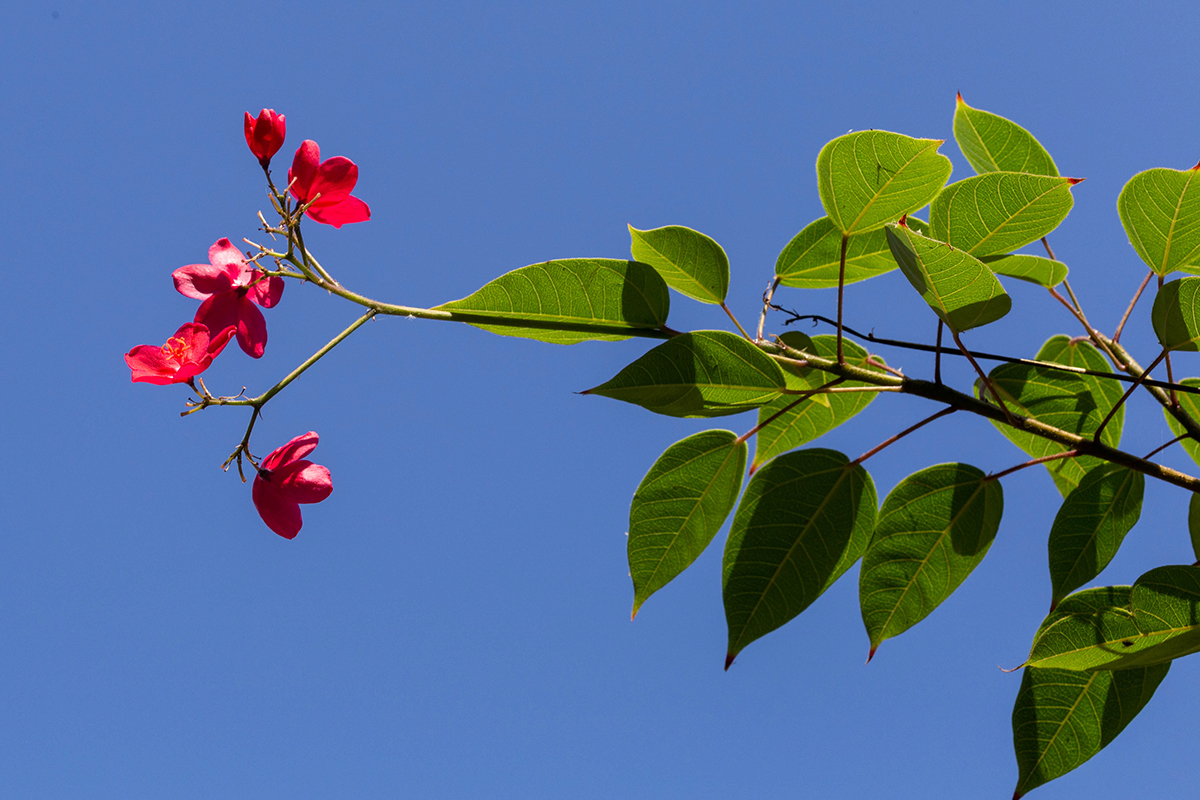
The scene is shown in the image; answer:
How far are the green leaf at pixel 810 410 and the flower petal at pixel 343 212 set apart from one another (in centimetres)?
60

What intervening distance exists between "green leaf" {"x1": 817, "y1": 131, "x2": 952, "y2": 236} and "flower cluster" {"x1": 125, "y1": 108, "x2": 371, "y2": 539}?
595mm

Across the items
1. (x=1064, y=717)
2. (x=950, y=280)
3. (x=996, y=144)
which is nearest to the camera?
(x=950, y=280)

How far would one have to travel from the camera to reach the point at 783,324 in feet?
3.51

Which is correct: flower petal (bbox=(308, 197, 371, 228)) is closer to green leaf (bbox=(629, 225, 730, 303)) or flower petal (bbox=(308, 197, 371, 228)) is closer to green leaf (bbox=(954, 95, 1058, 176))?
green leaf (bbox=(629, 225, 730, 303))

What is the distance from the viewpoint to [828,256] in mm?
1020

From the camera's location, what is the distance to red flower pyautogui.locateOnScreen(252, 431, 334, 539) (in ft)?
3.22

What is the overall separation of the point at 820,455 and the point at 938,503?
0.16 meters

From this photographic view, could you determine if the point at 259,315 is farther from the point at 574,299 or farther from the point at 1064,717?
the point at 1064,717

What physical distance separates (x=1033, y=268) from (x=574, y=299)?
0.67 metres

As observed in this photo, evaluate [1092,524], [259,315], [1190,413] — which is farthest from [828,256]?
[259,315]

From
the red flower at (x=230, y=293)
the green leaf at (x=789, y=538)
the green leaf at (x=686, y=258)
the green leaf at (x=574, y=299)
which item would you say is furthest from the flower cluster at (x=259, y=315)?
the green leaf at (x=789, y=538)

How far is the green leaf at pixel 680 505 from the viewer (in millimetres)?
957

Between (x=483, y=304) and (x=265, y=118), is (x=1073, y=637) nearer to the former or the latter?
(x=483, y=304)

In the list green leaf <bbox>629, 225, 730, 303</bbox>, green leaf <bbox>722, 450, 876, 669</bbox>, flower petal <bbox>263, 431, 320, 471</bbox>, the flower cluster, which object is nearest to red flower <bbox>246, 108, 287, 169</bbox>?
the flower cluster
